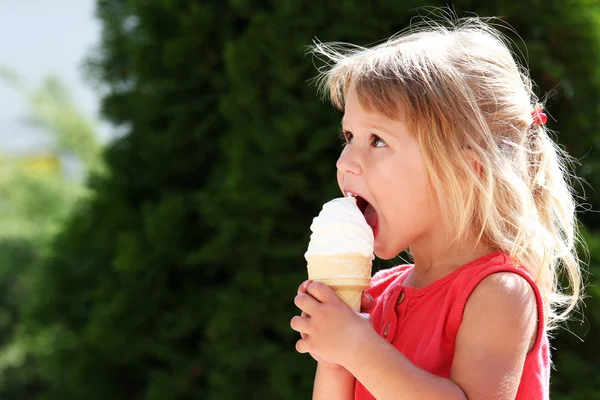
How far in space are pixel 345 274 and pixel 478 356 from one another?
0.37 metres

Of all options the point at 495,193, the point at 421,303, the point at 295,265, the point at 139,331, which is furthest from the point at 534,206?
the point at 139,331

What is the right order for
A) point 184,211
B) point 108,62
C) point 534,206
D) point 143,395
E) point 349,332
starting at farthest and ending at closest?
point 108,62 < point 143,395 < point 184,211 < point 534,206 < point 349,332

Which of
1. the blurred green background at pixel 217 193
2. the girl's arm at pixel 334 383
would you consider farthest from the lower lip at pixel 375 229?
the blurred green background at pixel 217 193

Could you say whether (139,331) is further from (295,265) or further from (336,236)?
(336,236)

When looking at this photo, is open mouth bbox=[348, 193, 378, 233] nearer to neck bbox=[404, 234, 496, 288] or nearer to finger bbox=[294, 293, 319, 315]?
neck bbox=[404, 234, 496, 288]

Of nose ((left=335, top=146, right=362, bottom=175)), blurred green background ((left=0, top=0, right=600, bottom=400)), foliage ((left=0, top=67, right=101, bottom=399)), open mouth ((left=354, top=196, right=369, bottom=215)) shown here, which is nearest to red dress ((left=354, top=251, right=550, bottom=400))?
open mouth ((left=354, top=196, right=369, bottom=215))

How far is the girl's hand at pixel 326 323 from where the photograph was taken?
1.85m

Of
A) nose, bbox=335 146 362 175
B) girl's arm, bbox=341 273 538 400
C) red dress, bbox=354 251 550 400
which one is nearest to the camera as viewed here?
girl's arm, bbox=341 273 538 400

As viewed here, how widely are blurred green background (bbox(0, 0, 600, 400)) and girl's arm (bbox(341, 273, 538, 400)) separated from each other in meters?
1.27

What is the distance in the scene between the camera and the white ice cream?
6.28 ft

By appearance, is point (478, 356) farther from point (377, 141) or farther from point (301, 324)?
point (377, 141)

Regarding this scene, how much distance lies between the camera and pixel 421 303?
197cm

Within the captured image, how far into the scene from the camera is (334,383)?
6.83ft

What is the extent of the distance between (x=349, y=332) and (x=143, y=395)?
2.55 metres
